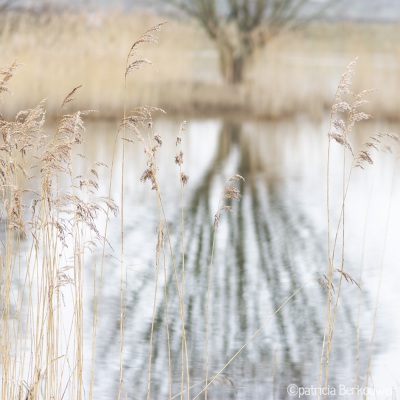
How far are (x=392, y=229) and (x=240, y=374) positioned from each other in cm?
222

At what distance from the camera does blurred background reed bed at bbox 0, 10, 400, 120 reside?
7645 millimetres

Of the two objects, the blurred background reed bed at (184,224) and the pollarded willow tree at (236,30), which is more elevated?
the pollarded willow tree at (236,30)

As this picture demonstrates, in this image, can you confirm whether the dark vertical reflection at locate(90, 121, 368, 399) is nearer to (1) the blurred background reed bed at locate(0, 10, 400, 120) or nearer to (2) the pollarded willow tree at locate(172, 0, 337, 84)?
(1) the blurred background reed bed at locate(0, 10, 400, 120)

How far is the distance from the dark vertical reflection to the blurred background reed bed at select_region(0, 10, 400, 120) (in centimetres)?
290

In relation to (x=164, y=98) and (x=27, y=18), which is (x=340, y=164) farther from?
(x=27, y=18)

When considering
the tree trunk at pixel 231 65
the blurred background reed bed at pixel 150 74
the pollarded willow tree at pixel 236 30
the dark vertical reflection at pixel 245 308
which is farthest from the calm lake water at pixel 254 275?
the pollarded willow tree at pixel 236 30

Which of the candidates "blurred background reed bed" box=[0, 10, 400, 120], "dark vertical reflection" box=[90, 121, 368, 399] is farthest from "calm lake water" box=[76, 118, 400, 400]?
"blurred background reed bed" box=[0, 10, 400, 120]

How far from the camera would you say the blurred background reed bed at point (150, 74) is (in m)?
7.64

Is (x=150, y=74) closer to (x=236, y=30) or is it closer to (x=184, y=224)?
(x=236, y=30)

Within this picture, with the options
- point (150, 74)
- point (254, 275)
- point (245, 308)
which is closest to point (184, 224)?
point (254, 275)

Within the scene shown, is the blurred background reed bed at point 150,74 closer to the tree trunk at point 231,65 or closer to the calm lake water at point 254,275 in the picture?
the tree trunk at point 231,65

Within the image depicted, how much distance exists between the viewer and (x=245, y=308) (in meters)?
3.24

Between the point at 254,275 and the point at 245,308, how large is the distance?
409mm

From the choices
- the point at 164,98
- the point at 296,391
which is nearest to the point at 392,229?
the point at 296,391
